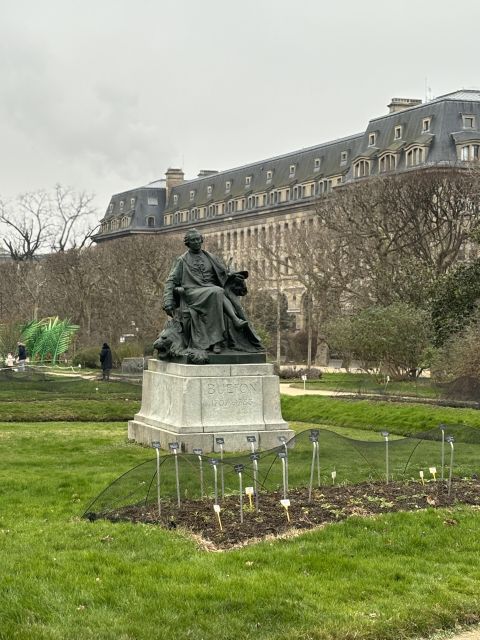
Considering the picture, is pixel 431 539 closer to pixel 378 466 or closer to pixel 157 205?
pixel 378 466

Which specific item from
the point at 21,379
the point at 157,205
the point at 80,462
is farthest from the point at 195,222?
the point at 80,462

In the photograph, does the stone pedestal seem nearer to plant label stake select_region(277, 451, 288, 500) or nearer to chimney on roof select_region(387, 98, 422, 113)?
plant label stake select_region(277, 451, 288, 500)

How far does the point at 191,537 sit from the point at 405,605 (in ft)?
8.85

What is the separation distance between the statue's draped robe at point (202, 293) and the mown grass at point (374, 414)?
6721 millimetres

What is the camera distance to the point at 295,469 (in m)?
12.5

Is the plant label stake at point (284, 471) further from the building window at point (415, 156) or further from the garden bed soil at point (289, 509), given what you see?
the building window at point (415, 156)

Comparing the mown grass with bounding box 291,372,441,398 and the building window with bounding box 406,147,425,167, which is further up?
the building window with bounding box 406,147,425,167

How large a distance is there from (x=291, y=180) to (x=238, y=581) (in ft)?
310

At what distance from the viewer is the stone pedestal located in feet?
53.7

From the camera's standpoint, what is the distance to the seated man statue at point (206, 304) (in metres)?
17.2

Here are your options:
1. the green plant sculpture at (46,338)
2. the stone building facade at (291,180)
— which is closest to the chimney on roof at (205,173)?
the stone building facade at (291,180)

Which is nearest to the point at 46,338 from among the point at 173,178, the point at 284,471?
the point at 284,471

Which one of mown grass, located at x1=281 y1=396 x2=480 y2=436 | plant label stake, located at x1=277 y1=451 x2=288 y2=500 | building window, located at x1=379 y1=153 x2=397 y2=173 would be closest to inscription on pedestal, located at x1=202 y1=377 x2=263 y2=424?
plant label stake, located at x1=277 y1=451 x2=288 y2=500

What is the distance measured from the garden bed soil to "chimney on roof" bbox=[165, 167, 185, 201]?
118m
